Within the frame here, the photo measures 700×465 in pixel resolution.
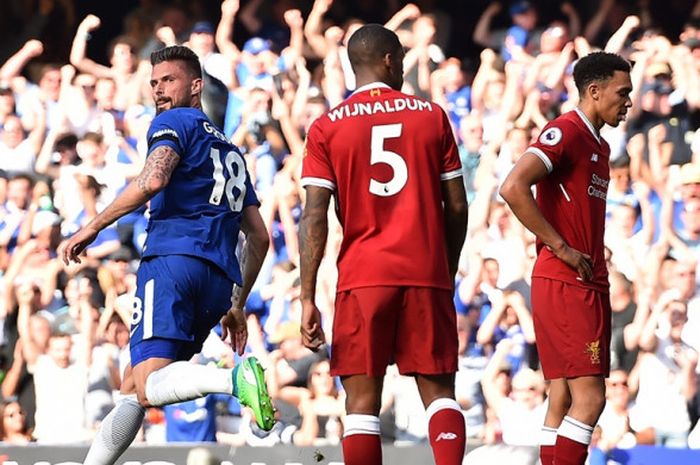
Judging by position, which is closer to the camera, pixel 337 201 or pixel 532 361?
pixel 337 201

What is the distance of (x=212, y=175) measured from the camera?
6.09 meters

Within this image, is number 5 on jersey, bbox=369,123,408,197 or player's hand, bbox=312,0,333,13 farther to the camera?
player's hand, bbox=312,0,333,13

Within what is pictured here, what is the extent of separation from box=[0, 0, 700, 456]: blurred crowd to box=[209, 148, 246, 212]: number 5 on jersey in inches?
154

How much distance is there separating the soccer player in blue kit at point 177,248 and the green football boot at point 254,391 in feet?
0.06

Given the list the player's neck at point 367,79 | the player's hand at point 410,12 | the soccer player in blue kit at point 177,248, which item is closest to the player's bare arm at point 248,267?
the soccer player in blue kit at point 177,248

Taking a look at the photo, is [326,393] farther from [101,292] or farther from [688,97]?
[688,97]

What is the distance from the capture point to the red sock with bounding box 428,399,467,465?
5.52 meters

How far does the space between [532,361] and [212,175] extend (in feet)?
14.9

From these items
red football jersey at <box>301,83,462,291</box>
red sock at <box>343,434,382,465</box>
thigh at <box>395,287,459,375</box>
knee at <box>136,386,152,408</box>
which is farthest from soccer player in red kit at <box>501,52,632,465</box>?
knee at <box>136,386,152,408</box>

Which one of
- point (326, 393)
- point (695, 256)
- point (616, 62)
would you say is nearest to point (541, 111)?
point (695, 256)

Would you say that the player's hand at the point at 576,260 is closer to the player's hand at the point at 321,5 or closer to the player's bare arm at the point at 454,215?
the player's bare arm at the point at 454,215

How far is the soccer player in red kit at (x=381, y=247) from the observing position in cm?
563

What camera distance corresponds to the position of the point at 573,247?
6246mm

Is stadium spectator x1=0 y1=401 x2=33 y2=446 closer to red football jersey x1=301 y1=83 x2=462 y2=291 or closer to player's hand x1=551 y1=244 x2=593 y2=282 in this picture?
red football jersey x1=301 y1=83 x2=462 y2=291
